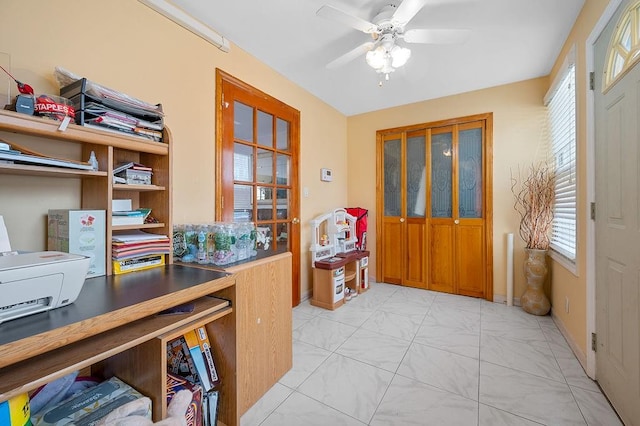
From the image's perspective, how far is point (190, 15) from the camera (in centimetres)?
192

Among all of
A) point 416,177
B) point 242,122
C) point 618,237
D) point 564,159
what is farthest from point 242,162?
point 564,159

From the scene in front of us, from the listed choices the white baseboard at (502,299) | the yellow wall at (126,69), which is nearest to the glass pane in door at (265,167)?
the yellow wall at (126,69)

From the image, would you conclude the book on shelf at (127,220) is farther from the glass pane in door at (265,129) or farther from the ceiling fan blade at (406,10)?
the ceiling fan blade at (406,10)

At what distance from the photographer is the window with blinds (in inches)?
83.0

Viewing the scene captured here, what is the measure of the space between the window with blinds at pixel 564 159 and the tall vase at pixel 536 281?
17cm

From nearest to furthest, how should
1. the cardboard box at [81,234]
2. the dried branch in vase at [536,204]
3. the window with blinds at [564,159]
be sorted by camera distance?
1. the cardboard box at [81,234]
2. the window with blinds at [564,159]
3. the dried branch in vase at [536,204]

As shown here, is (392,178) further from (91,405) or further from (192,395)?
(91,405)

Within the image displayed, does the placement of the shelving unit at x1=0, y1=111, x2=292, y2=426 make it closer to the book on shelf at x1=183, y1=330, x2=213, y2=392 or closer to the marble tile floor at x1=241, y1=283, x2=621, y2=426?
the book on shelf at x1=183, y1=330, x2=213, y2=392

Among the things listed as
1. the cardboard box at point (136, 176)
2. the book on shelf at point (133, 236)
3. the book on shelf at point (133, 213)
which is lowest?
the book on shelf at point (133, 236)

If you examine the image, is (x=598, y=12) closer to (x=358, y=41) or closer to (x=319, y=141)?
(x=358, y=41)

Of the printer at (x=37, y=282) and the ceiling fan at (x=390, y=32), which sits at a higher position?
the ceiling fan at (x=390, y=32)

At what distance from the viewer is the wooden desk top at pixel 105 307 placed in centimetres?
71

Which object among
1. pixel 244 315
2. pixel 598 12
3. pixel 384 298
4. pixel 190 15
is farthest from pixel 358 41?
pixel 384 298

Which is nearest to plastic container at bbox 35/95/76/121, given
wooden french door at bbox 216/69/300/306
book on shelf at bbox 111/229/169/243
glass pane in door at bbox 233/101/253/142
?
book on shelf at bbox 111/229/169/243
